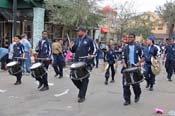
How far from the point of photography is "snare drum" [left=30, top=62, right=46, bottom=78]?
11427 millimetres

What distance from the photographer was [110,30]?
4541cm

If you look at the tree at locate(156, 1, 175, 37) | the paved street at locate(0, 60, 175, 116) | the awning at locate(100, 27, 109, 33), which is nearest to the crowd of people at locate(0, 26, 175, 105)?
the paved street at locate(0, 60, 175, 116)

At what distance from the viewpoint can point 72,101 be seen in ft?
33.3

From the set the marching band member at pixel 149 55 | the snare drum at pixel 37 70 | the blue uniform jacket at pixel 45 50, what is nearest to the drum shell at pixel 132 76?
the snare drum at pixel 37 70

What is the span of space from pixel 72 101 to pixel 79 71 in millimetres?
874

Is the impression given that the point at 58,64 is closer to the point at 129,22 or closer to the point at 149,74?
the point at 149,74

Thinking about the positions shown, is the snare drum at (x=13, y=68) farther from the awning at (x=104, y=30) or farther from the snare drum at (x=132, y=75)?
the awning at (x=104, y=30)

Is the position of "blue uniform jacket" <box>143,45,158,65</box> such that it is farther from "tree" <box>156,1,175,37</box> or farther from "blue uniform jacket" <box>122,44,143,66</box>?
"tree" <box>156,1,175,37</box>

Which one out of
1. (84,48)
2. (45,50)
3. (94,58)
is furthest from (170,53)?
(84,48)

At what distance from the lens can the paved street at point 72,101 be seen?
29.2ft

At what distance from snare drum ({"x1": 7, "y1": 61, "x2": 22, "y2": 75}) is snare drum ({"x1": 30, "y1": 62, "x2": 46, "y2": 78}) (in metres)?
1.38

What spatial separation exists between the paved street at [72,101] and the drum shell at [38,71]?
483mm

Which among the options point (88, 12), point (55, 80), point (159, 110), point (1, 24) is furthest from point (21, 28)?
point (159, 110)

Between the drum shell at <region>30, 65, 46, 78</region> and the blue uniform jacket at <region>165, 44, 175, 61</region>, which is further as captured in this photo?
the blue uniform jacket at <region>165, 44, 175, 61</region>
